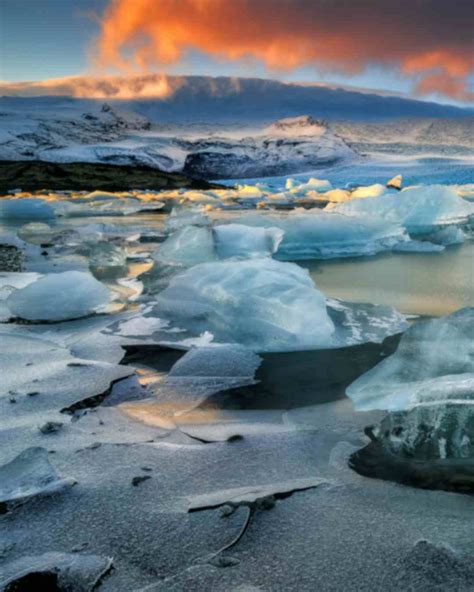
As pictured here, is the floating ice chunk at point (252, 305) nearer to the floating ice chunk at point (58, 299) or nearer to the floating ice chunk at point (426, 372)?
the floating ice chunk at point (58, 299)

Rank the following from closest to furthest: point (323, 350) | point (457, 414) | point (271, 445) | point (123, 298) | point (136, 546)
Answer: point (136, 546) → point (457, 414) → point (271, 445) → point (323, 350) → point (123, 298)

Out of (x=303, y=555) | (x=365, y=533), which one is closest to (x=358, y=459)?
(x=365, y=533)

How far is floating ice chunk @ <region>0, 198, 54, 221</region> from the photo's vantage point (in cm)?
1334

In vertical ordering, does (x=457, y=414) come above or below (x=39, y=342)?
above

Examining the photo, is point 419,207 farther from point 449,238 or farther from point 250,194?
point 250,194

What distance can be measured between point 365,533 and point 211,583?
0.34 metres

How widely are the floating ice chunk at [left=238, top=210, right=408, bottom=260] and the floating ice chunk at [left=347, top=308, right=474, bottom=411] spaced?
426 centimetres

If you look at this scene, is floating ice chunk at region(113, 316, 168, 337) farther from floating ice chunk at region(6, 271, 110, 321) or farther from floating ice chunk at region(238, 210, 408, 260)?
floating ice chunk at region(238, 210, 408, 260)

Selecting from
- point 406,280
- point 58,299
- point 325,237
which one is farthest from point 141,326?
point 325,237

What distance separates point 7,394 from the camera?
1.96m

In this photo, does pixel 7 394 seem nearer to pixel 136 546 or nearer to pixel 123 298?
pixel 136 546

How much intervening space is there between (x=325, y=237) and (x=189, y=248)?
1857 millimetres

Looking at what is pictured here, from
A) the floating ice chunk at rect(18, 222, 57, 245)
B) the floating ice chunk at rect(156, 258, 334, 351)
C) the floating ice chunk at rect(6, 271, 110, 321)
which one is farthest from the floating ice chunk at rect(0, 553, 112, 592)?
the floating ice chunk at rect(18, 222, 57, 245)

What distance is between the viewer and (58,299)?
3312mm
